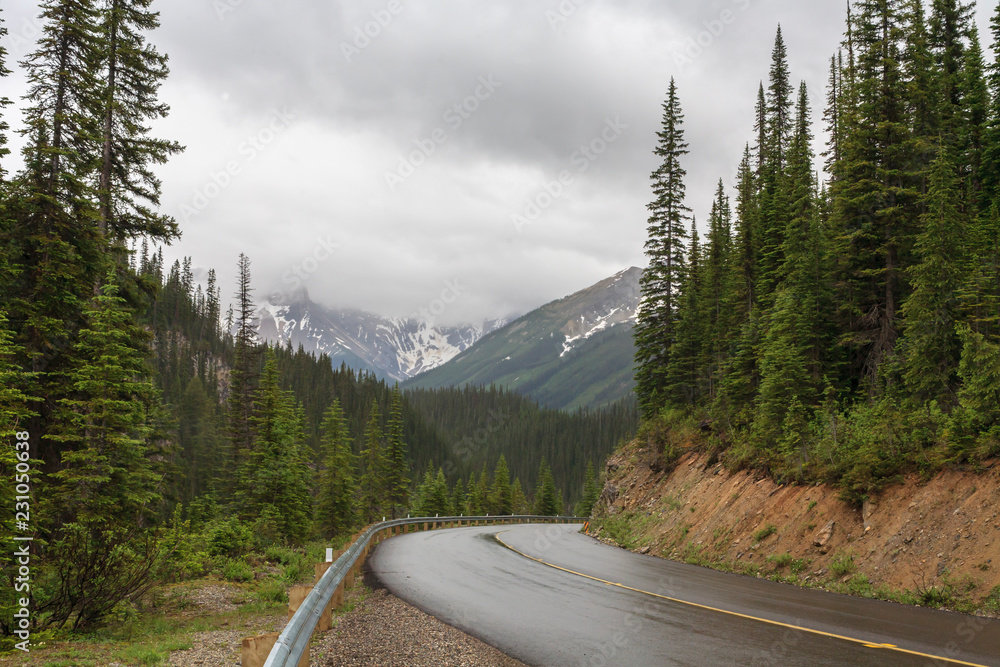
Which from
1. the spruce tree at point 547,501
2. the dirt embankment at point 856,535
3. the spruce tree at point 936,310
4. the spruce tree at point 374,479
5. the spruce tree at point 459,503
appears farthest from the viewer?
the spruce tree at point 547,501

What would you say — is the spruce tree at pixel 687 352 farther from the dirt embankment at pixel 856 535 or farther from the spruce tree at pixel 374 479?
the spruce tree at pixel 374 479

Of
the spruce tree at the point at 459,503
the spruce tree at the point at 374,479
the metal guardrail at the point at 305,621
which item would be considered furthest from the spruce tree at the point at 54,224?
the spruce tree at the point at 459,503

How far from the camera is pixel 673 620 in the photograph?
930 cm

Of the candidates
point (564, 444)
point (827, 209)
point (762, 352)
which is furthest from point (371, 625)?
point (564, 444)

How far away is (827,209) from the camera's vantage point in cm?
3055

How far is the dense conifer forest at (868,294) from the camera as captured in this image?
52.6 feet

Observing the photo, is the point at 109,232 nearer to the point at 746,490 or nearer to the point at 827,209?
the point at 746,490

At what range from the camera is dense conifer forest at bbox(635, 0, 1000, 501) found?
1603cm

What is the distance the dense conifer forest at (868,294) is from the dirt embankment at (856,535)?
2.64ft

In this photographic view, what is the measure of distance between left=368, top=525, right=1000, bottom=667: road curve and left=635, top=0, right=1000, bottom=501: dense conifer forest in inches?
227

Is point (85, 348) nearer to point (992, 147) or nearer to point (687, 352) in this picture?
point (687, 352)

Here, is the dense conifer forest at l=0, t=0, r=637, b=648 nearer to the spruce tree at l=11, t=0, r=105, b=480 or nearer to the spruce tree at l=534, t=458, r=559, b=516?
the spruce tree at l=11, t=0, r=105, b=480

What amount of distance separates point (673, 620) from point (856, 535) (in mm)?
8529

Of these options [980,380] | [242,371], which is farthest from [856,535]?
[242,371]
